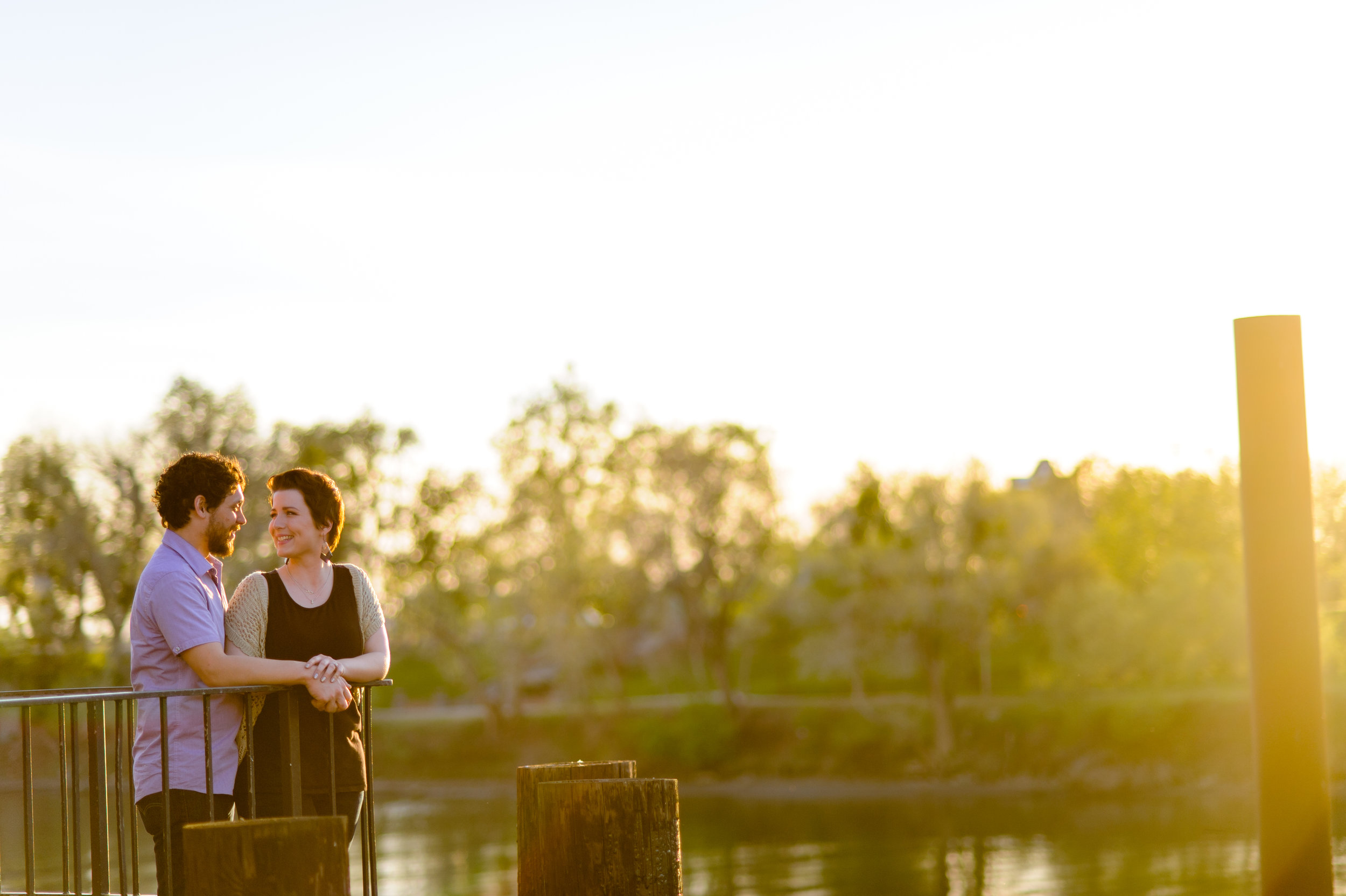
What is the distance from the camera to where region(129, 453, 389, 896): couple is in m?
4.32

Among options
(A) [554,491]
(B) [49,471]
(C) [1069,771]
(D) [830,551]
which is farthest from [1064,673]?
(B) [49,471]

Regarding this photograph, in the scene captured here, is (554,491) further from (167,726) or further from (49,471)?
(167,726)

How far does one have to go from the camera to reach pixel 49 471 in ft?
133

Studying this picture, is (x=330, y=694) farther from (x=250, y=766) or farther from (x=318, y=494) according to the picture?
(x=318, y=494)

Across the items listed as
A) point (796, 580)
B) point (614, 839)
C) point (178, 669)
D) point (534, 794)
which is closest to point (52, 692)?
point (178, 669)

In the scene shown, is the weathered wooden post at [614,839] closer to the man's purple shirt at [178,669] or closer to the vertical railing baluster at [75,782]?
the man's purple shirt at [178,669]

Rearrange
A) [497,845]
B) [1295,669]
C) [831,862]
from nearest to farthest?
1. [1295,669]
2. [831,862]
3. [497,845]

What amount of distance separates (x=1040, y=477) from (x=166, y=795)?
258ft

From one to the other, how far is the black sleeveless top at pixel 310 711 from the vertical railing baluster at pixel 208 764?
19 cm

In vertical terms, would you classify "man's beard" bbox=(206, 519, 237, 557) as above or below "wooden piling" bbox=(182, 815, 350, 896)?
above

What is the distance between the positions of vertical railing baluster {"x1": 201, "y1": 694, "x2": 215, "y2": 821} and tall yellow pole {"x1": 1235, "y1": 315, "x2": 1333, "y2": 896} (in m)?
3.03

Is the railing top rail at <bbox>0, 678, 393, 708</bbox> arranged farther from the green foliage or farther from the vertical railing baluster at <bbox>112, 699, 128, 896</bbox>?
the green foliage

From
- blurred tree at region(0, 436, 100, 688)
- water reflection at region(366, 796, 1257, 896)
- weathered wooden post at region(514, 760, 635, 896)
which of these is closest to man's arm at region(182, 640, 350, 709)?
weathered wooden post at region(514, 760, 635, 896)

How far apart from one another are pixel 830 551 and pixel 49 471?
2370 cm
